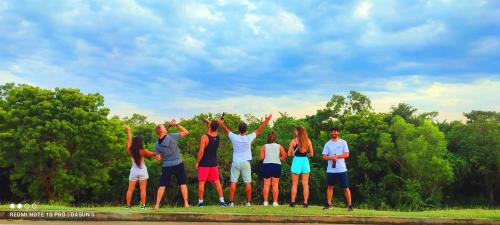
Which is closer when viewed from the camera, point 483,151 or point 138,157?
point 138,157

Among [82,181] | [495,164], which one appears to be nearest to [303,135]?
[82,181]

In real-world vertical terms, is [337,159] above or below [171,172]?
above

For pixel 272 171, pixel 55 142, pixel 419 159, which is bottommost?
pixel 272 171

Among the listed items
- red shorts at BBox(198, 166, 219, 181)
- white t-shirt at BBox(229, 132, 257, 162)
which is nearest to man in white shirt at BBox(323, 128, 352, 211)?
white t-shirt at BBox(229, 132, 257, 162)

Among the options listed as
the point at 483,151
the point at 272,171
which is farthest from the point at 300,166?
the point at 483,151

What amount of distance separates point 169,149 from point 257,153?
32.6 m

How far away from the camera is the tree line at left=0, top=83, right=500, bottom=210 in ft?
128

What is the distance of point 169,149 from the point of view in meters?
10.6

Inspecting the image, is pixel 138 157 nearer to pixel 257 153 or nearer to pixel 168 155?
pixel 168 155

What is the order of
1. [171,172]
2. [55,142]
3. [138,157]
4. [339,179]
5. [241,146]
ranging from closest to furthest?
[171,172]
[138,157]
[339,179]
[241,146]
[55,142]

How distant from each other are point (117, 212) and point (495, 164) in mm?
51051

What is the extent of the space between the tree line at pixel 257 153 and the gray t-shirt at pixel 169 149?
24.3m

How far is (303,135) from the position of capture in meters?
11.1

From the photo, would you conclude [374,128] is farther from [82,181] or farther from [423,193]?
[82,181]
